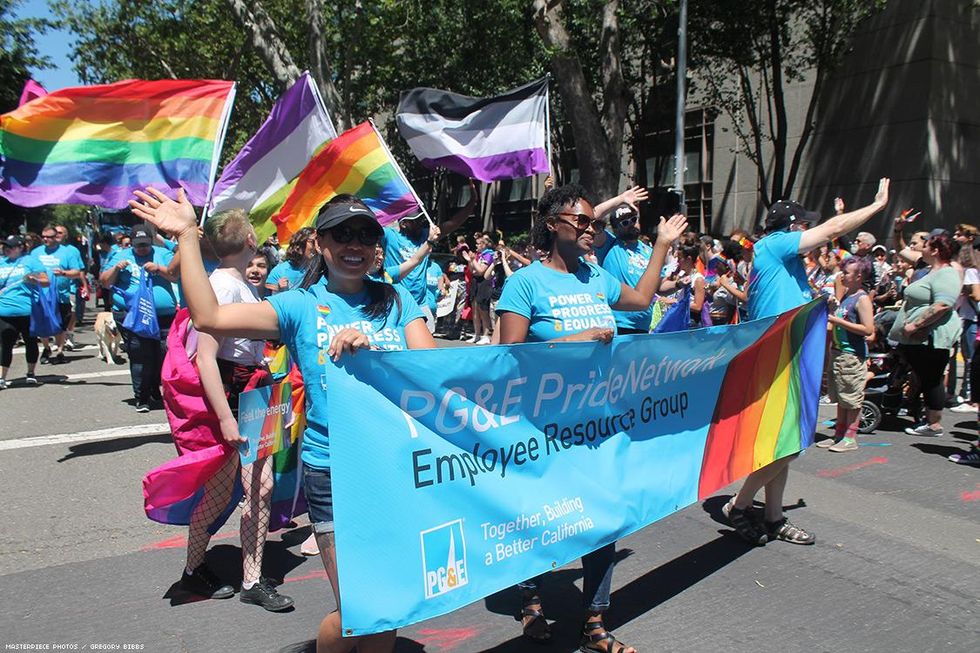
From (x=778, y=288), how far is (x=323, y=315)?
3163 mm

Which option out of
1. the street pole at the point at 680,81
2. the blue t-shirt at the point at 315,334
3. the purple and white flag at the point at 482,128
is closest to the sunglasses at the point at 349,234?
the blue t-shirt at the point at 315,334

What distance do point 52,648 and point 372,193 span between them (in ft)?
14.3

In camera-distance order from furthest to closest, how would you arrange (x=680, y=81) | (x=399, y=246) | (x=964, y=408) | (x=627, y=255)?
(x=680, y=81), (x=964, y=408), (x=399, y=246), (x=627, y=255)

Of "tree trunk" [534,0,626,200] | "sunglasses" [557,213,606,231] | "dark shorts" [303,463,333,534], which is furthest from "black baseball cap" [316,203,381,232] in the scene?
"tree trunk" [534,0,626,200]

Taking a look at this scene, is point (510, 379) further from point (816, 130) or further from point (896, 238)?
point (816, 130)

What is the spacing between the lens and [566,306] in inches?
148

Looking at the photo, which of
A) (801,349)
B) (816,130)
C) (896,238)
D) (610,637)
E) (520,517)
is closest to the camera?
(520,517)

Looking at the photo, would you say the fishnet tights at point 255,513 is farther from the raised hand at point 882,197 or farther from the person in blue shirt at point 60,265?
the person in blue shirt at point 60,265

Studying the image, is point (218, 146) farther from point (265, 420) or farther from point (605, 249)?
point (265, 420)

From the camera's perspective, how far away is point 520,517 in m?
3.28

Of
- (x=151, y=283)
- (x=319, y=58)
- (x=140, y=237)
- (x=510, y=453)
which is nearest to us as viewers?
(x=510, y=453)

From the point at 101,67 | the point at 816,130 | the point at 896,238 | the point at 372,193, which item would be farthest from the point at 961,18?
the point at 101,67

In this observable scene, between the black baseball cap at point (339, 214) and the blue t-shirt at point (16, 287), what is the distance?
9.65m

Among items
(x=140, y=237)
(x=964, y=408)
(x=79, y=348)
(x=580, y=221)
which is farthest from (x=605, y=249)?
(x=79, y=348)
